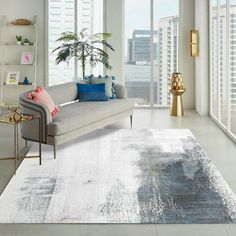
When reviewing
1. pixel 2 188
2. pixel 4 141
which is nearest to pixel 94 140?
pixel 4 141

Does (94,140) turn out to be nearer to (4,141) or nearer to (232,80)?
(4,141)

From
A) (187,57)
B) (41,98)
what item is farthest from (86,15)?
(41,98)

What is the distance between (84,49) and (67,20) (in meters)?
1.01

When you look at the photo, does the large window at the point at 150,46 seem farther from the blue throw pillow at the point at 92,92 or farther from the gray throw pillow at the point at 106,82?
the blue throw pillow at the point at 92,92

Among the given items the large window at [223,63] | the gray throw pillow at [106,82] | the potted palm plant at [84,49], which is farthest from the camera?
the potted palm plant at [84,49]

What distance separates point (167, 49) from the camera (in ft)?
33.4

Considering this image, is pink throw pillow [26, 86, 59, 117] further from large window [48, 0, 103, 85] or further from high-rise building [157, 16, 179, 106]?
high-rise building [157, 16, 179, 106]

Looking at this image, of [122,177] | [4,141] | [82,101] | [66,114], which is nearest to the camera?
[122,177]

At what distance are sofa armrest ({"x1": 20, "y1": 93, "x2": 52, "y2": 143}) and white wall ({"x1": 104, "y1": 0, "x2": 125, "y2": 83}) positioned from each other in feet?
14.6

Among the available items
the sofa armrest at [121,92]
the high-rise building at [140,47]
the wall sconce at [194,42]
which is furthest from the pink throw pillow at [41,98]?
the high-rise building at [140,47]

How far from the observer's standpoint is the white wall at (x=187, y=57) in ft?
32.8

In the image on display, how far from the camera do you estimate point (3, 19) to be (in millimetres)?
9922

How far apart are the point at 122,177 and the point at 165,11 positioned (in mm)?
6027

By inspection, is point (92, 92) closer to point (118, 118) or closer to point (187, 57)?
point (118, 118)
